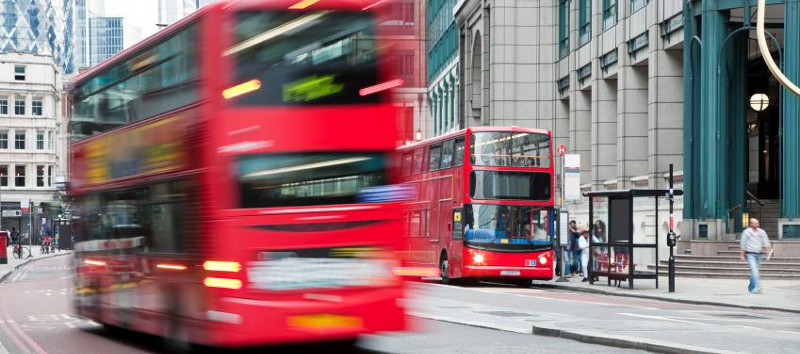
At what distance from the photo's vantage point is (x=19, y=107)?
120 m

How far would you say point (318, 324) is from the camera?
1255 centimetres

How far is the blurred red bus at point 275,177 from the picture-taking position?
12398mm

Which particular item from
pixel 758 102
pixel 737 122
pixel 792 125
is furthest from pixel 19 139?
pixel 792 125

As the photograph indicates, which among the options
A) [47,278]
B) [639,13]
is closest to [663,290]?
[639,13]

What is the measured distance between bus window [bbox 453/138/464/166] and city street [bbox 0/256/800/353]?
390cm

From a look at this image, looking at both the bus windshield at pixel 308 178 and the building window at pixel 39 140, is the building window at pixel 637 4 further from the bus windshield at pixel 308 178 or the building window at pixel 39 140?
the building window at pixel 39 140

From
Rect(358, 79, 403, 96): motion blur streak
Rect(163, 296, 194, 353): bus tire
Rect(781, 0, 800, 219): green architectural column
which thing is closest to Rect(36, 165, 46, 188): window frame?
Rect(781, 0, 800, 219): green architectural column

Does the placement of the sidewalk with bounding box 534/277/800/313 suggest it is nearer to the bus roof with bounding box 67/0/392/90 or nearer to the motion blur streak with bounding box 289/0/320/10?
the bus roof with bounding box 67/0/392/90

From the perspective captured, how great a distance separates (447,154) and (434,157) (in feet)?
3.54

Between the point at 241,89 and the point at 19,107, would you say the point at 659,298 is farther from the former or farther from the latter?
A: the point at 19,107

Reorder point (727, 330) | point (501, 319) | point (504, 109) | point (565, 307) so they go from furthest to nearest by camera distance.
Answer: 1. point (504, 109)
2. point (565, 307)
3. point (501, 319)
4. point (727, 330)

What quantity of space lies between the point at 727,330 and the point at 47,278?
2987cm

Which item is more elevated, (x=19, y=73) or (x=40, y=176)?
(x=19, y=73)

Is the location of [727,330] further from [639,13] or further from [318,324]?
[639,13]
